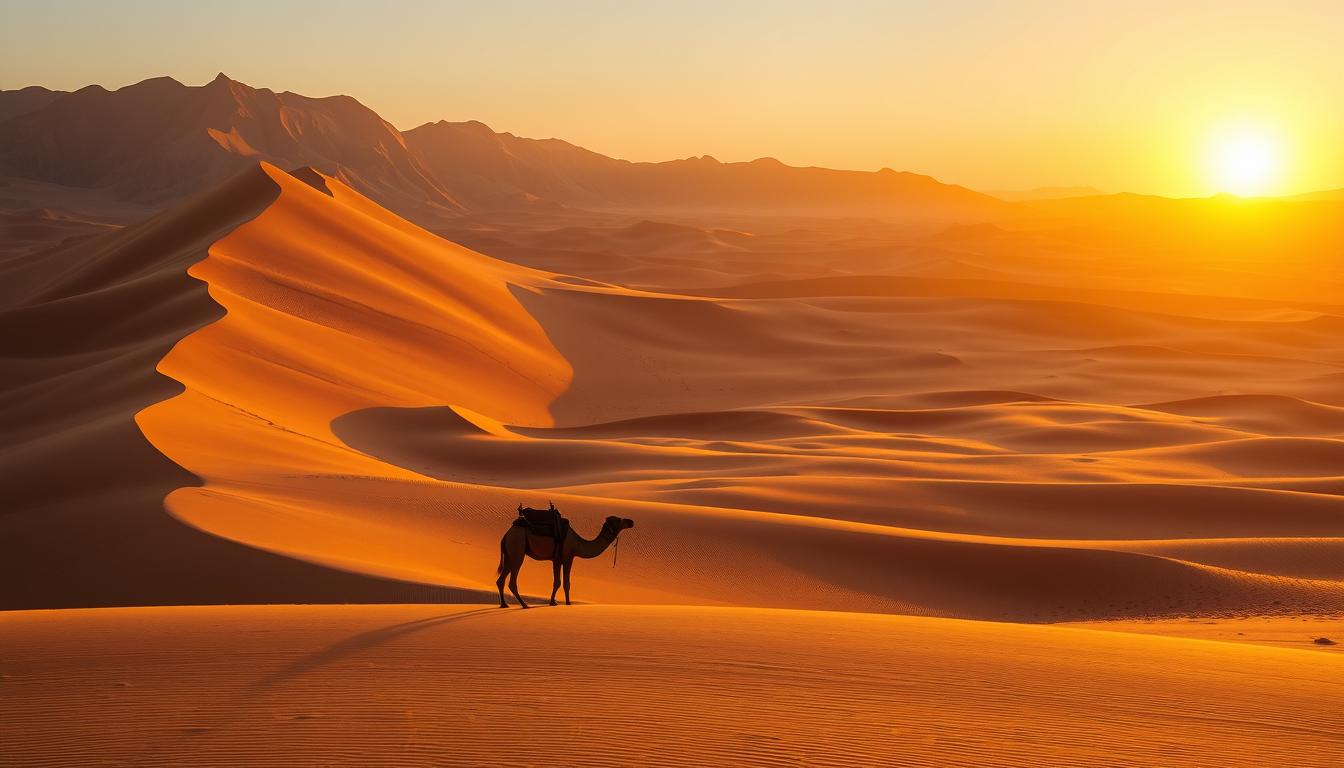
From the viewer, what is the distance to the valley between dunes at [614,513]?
5250 millimetres

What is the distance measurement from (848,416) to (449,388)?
9.87 meters

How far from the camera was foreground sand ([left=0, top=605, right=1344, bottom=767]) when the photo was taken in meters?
4.76

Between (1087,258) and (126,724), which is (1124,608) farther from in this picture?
(1087,258)

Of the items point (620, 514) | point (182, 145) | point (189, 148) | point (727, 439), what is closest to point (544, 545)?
point (620, 514)

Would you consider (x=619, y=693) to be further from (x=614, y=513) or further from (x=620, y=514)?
(x=614, y=513)

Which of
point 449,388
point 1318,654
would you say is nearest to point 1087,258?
point 449,388

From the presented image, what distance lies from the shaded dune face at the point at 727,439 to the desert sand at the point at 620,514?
0.10 meters

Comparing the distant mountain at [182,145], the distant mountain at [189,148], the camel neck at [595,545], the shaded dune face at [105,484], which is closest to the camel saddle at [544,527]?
the camel neck at [595,545]

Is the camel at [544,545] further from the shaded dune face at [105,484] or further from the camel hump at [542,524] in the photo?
the shaded dune face at [105,484]

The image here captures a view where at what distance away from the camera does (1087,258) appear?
298ft

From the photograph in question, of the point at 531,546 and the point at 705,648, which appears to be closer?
the point at 705,648

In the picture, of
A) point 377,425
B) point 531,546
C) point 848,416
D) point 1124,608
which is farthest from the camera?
point 848,416

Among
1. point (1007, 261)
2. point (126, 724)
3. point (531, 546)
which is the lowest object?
point (126, 724)

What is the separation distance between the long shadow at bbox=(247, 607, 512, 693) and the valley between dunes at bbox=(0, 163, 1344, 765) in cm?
3
